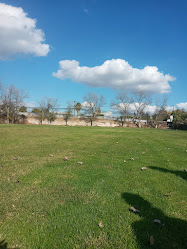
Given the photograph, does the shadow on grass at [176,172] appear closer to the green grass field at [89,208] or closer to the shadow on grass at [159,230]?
the green grass field at [89,208]

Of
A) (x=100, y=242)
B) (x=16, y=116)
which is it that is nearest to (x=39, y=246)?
(x=100, y=242)

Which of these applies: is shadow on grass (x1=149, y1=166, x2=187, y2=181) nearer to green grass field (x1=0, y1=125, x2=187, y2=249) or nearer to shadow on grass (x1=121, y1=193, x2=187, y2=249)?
green grass field (x1=0, y1=125, x2=187, y2=249)

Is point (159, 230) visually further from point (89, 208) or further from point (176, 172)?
point (176, 172)

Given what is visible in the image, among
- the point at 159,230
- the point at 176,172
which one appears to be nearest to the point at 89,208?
the point at 159,230

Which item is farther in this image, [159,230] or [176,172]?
[176,172]

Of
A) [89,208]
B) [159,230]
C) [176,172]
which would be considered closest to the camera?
[159,230]

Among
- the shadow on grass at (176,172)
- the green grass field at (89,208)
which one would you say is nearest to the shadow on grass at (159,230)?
the green grass field at (89,208)

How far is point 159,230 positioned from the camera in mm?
2115

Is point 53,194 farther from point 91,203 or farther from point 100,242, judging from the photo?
point 100,242

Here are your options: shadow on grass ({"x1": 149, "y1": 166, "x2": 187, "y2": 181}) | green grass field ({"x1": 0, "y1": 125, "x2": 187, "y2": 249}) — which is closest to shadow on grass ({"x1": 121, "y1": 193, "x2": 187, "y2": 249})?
green grass field ({"x1": 0, "y1": 125, "x2": 187, "y2": 249})

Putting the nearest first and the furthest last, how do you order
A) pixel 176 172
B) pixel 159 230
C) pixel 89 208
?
1. pixel 159 230
2. pixel 89 208
3. pixel 176 172

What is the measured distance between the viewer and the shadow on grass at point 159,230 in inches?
75.4

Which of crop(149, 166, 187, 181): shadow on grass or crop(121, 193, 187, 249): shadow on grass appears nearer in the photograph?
crop(121, 193, 187, 249): shadow on grass

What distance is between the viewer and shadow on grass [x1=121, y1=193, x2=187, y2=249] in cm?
191
